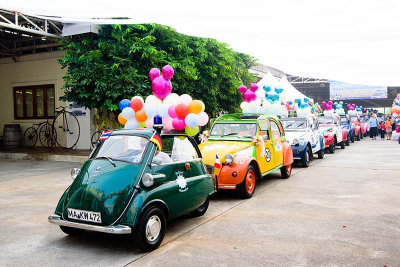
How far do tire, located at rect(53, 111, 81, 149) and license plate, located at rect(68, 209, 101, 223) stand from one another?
11.2m

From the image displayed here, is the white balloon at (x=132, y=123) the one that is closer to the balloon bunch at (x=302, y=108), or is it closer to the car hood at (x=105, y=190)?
the car hood at (x=105, y=190)

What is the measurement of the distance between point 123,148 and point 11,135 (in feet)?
42.9

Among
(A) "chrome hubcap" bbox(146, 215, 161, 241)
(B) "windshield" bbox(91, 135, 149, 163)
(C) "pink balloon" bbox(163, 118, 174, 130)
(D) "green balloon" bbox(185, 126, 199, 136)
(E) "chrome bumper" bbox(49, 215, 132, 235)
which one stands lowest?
(A) "chrome hubcap" bbox(146, 215, 161, 241)

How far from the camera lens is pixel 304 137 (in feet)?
41.1

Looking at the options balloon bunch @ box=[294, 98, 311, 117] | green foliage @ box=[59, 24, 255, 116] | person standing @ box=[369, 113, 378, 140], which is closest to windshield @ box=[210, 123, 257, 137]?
green foliage @ box=[59, 24, 255, 116]

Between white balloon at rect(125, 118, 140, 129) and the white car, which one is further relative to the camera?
the white car

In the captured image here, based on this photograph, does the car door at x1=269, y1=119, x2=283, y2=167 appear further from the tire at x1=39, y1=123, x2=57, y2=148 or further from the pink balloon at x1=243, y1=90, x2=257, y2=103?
the tire at x1=39, y1=123, x2=57, y2=148

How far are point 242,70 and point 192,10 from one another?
1185cm

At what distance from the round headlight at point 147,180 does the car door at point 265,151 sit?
3.93 metres

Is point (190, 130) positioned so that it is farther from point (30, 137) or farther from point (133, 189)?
point (30, 137)

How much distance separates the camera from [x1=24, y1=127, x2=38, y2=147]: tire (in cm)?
1709

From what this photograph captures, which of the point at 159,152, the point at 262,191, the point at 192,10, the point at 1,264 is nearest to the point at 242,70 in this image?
the point at 262,191

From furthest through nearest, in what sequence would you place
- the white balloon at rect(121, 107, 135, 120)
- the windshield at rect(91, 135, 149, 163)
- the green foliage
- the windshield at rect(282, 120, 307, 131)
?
the windshield at rect(282, 120, 307, 131) < the green foliage < the white balloon at rect(121, 107, 135, 120) < the windshield at rect(91, 135, 149, 163)

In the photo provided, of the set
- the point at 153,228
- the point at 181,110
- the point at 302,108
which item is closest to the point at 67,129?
the point at 302,108
